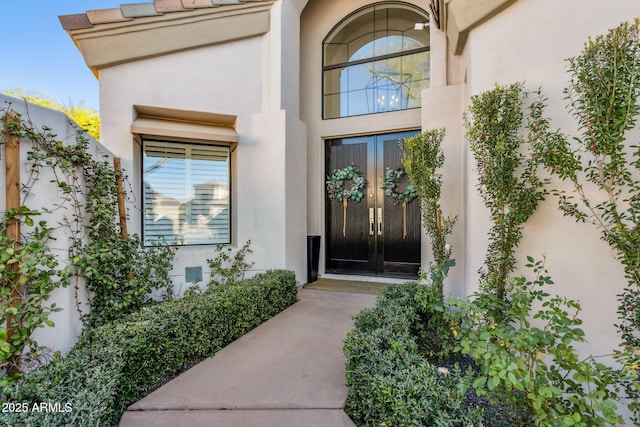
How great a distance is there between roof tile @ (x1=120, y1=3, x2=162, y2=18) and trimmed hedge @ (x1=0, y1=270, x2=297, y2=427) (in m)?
4.21

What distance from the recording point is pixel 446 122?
4.35m

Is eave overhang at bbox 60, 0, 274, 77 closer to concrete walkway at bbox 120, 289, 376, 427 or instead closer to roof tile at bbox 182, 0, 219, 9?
roof tile at bbox 182, 0, 219, 9

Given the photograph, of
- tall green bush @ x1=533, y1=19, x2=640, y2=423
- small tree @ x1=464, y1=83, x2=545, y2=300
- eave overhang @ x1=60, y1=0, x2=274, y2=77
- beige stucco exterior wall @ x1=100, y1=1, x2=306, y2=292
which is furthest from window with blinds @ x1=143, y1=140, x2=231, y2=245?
tall green bush @ x1=533, y1=19, x2=640, y2=423

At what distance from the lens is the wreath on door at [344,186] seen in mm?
5539

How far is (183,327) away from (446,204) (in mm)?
3705

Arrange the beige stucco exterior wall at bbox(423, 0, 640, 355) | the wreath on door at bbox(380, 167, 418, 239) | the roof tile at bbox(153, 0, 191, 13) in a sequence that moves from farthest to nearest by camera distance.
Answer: the wreath on door at bbox(380, 167, 418, 239)
the roof tile at bbox(153, 0, 191, 13)
the beige stucco exterior wall at bbox(423, 0, 640, 355)

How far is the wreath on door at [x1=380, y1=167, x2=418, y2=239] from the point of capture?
516 cm

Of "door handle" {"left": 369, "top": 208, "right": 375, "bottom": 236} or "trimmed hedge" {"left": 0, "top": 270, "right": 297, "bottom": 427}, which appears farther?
"door handle" {"left": 369, "top": 208, "right": 375, "bottom": 236}

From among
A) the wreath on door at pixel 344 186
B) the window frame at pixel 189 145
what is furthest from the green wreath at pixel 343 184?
the window frame at pixel 189 145

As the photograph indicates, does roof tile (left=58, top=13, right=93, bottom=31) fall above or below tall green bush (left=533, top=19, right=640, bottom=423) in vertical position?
above

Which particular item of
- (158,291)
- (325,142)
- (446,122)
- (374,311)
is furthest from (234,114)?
(374,311)

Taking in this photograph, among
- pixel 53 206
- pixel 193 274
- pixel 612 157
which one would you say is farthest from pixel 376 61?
pixel 53 206

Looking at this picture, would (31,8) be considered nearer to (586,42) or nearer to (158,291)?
(158,291)

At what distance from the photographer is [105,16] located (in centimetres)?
407
